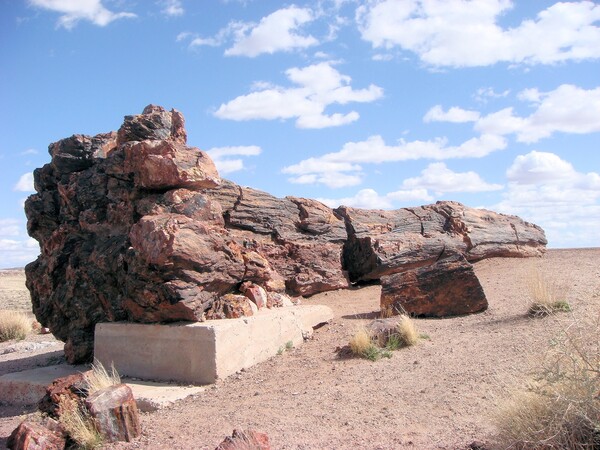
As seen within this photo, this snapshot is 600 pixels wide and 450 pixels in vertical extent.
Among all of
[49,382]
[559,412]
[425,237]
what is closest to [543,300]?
[559,412]

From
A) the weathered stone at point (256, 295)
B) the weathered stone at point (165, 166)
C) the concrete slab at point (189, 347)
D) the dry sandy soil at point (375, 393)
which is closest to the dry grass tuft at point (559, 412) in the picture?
the dry sandy soil at point (375, 393)

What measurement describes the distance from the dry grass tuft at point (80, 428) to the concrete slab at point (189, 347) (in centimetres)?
183

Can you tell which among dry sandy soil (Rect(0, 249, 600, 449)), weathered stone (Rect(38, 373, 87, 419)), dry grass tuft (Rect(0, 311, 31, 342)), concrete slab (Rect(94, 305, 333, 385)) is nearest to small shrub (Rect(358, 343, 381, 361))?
dry sandy soil (Rect(0, 249, 600, 449))

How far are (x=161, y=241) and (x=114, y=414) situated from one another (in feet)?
8.35

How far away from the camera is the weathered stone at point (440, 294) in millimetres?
10688

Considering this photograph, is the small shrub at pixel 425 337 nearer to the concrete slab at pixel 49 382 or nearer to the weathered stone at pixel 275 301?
the weathered stone at pixel 275 301

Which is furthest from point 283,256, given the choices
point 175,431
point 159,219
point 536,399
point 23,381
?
point 536,399

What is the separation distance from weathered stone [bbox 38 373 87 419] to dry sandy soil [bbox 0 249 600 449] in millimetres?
773

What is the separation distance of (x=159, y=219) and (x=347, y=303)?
5432 mm

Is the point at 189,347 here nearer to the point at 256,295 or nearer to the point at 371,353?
the point at 256,295

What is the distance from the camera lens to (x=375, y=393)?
689cm

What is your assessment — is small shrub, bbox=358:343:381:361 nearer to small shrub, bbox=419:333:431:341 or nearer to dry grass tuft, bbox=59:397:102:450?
small shrub, bbox=419:333:431:341

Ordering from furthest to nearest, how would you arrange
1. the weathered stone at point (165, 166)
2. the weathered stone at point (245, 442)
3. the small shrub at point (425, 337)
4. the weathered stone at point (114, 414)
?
the weathered stone at point (165, 166) → the small shrub at point (425, 337) → the weathered stone at point (114, 414) → the weathered stone at point (245, 442)

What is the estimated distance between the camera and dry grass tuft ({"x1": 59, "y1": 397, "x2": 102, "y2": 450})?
607cm
